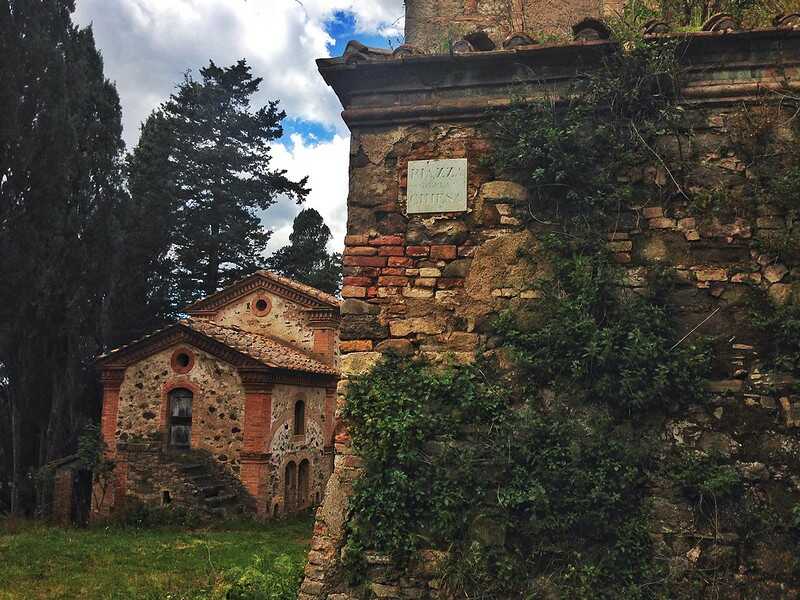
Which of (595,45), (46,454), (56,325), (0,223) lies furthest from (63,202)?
(595,45)

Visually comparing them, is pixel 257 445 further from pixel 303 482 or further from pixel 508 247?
pixel 508 247

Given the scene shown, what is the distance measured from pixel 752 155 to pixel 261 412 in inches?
508

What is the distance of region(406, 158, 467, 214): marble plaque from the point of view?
176 inches

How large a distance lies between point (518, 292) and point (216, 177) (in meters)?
28.1

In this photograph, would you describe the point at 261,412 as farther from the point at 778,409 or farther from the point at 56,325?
the point at 778,409

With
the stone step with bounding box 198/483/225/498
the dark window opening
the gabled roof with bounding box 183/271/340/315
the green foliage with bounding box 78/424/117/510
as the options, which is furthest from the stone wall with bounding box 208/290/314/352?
the dark window opening

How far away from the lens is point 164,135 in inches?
1168

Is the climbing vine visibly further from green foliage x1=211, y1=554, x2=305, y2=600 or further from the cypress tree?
the cypress tree

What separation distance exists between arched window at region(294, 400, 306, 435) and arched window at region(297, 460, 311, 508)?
35.3 inches

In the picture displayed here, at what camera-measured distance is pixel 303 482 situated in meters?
17.2

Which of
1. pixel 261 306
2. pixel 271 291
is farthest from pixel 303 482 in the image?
pixel 271 291

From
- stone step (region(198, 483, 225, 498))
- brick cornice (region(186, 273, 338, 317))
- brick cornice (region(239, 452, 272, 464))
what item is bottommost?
stone step (region(198, 483, 225, 498))

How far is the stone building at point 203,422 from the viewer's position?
15.0 meters

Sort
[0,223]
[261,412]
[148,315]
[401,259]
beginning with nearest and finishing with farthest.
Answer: [401,259] → [0,223] → [261,412] → [148,315]
